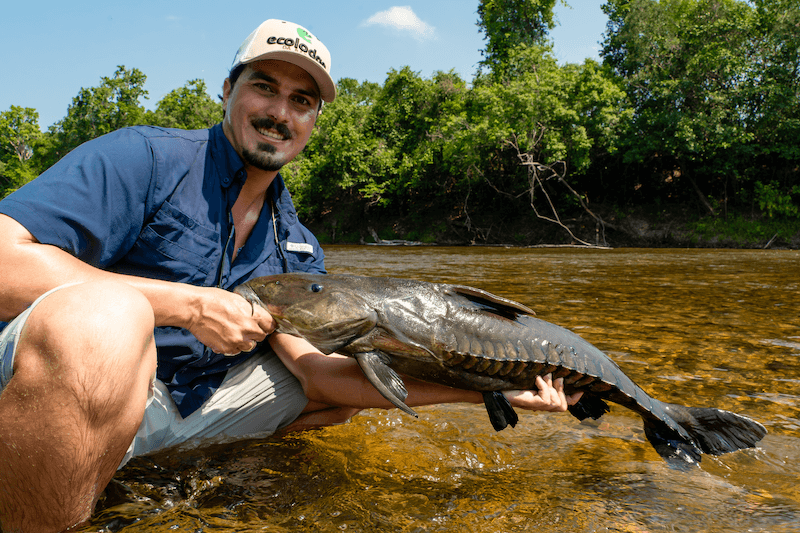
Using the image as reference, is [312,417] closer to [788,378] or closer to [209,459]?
[209,459]

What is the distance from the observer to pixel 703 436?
255 centimetres

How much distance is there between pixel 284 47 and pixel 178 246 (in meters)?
1.13

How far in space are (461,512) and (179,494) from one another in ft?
3.65

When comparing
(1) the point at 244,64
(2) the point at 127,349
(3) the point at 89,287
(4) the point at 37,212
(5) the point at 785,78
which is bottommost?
(2) the point at 127,349

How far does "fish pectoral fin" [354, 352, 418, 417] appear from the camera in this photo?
2086mm

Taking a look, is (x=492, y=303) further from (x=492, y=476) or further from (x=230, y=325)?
(x=230, y=325)

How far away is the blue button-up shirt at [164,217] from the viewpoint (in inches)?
76.7

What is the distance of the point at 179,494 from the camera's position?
2.03m

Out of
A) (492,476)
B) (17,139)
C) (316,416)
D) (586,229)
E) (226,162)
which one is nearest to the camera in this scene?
(492,476)

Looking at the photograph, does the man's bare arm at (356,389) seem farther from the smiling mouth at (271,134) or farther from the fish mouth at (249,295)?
the smiling mouth at (271,134)

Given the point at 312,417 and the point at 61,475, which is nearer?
the point at 61,475

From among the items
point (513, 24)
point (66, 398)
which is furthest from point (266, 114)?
point (513, 24)

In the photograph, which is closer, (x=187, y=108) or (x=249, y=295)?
(x=249, y=295)

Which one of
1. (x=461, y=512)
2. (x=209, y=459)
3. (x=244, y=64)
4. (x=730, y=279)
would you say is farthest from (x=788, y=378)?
(x=730, y=279)
